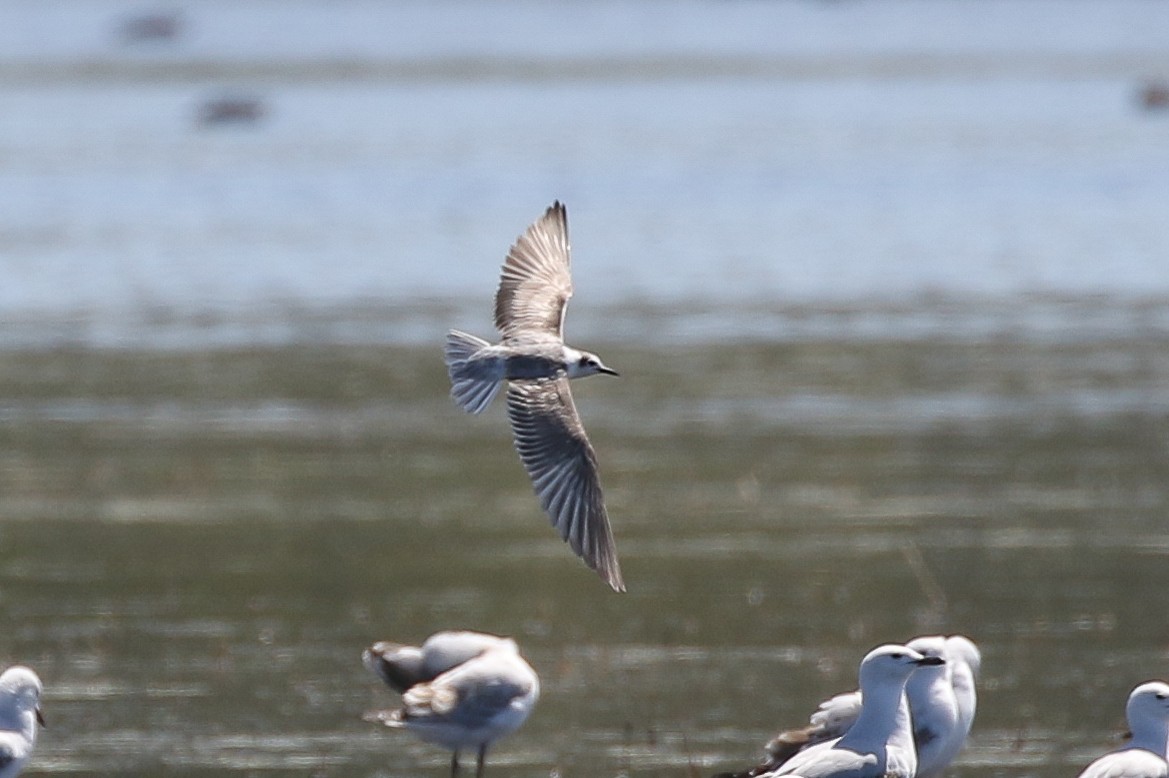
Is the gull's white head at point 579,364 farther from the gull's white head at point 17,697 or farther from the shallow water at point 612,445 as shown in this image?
the gull's white head at point 17,697

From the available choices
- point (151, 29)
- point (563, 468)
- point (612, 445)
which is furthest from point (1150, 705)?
point (151, 29)

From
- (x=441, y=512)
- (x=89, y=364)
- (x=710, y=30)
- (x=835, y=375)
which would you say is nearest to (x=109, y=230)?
(x=89, y=364)

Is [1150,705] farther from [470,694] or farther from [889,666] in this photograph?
[470,694]

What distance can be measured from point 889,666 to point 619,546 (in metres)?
4.99

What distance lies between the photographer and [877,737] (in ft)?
25.4

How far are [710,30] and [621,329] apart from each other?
67.5m

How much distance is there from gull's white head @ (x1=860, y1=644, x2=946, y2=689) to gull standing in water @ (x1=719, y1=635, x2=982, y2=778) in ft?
0.88

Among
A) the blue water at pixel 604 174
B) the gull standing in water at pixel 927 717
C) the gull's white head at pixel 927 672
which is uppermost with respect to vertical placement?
the blue water at pixel 604 174

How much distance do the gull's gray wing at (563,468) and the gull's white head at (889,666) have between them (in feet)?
3.29

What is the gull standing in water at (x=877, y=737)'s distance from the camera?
24.7 ft

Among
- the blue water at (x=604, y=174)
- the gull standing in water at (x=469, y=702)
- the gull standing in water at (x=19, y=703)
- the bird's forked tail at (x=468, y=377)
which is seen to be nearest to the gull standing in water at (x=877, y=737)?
the gull standing in water at (x=469, y=702)

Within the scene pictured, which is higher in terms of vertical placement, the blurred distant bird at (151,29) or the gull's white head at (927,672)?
the blurred distant bird at (151,29)

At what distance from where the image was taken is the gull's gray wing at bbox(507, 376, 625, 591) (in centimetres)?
859

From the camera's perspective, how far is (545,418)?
881 centimetres
